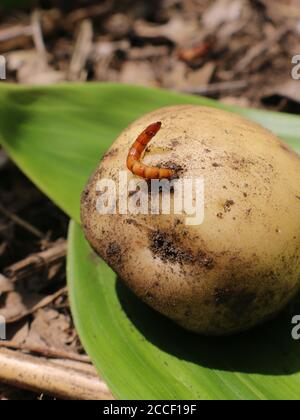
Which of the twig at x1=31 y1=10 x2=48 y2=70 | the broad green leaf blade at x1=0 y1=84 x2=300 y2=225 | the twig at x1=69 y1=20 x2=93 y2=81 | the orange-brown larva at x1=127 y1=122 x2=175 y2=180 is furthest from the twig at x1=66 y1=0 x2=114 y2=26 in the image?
the orange-brown larva at x1=127 y1=122 x2=175 y2=180

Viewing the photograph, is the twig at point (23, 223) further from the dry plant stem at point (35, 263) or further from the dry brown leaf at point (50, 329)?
the dry brown leaf at point (50, 329)

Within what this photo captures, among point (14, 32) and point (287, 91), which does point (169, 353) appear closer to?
point (287, 91)

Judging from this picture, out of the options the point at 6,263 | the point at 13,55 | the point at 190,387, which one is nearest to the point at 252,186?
the point at 190,387

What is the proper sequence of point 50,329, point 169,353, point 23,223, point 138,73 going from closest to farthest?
point 169,353 < point 50,329 < point 23,223 < point 138,73

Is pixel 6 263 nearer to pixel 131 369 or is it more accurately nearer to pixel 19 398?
pixel 19 398

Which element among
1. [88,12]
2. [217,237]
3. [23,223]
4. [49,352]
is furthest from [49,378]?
[88,12]
